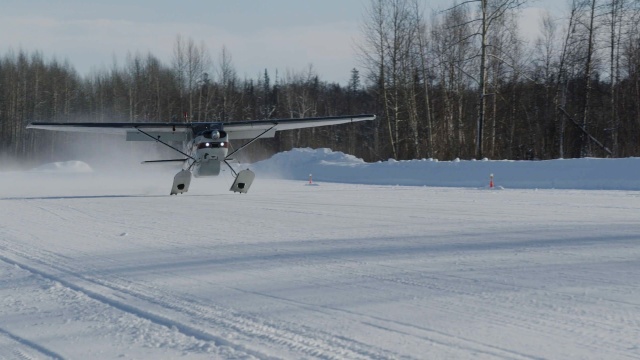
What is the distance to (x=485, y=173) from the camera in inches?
971

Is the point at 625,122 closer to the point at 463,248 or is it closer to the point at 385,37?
the point at 385,37

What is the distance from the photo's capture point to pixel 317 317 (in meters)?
4.97

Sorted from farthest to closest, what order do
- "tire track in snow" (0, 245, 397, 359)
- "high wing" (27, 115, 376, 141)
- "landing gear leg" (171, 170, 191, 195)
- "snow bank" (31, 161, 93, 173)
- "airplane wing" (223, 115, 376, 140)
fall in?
1. "snow bank" (31, 161, 93, 173)
2. "airplane wing" (223, 115, 376, 140)
3. "landing gear leg" (171, 170, 191, 195)
4. "high wing" (27, 115, 376, 141)
5. "tire track in snow" (0, 245, 397, 359)

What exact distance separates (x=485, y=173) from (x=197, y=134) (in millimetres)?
10668

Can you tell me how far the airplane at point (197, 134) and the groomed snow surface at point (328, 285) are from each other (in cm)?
614

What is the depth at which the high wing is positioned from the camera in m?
19.7

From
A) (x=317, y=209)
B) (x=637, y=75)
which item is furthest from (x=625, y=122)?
(x=317, y=209)

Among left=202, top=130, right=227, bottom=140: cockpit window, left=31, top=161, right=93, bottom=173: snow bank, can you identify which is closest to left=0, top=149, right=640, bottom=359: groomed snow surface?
left=202, top=130, right=227, bottom=140: cockpit window

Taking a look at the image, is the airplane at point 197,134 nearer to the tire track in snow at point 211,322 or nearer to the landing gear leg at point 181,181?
the landing gear leg at point 181,181

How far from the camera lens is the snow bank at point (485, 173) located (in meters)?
21.1

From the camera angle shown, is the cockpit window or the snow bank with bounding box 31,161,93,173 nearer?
the cockpit window

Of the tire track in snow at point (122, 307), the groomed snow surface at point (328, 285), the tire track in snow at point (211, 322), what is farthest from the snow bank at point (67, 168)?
the tire track in snow at point (211, 322)

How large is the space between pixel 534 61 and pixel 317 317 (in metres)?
38.3

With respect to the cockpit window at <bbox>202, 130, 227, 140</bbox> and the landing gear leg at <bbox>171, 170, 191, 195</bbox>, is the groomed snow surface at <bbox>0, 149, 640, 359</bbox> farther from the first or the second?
the landing gear leg at <bbox>171, 170, 191, 195</bbox>
